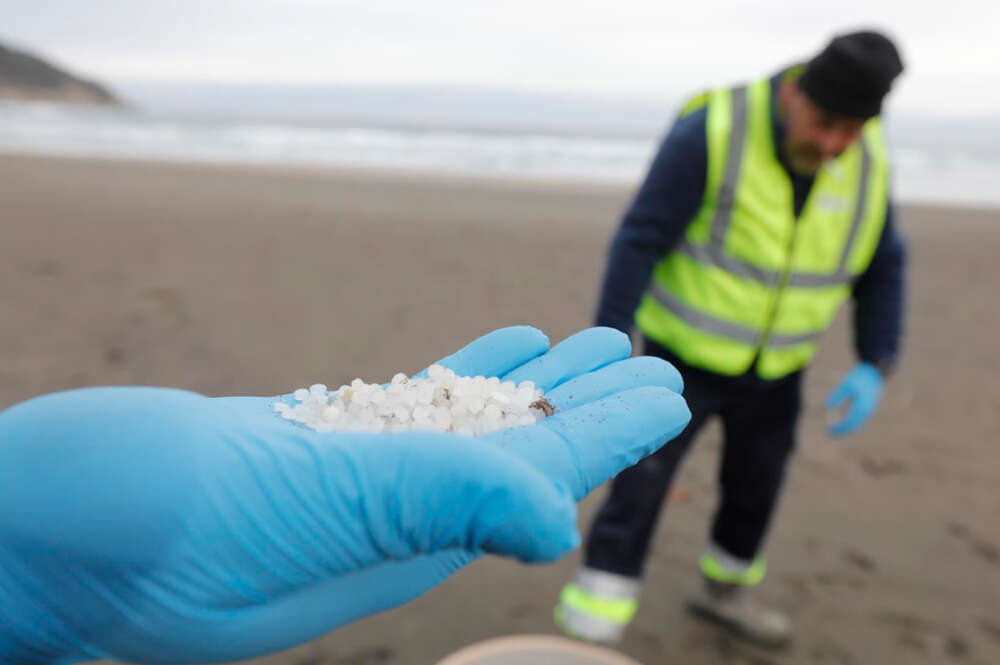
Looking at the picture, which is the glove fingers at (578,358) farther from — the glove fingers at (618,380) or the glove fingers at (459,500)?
the glove fingers at (459,500)

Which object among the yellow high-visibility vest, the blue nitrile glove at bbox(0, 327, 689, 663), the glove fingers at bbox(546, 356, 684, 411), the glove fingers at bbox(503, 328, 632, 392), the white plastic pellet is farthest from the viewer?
the yellow high-visibility vest

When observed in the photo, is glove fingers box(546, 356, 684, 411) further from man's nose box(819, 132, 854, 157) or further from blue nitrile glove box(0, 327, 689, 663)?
man's nose box(819, 132, 854, 157)

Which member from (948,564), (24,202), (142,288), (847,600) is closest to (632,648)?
(847,600)

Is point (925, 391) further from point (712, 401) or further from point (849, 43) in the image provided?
point (849, 43)

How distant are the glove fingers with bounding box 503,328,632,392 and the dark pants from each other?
0.65 metres

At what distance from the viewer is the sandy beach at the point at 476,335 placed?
240 cm

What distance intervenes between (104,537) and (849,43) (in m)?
1.87

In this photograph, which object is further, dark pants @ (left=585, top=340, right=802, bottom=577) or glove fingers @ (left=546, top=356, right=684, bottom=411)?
dark pants @ (left=585, top=340, right=802, bottom=577)

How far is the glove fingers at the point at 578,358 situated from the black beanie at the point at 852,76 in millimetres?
838

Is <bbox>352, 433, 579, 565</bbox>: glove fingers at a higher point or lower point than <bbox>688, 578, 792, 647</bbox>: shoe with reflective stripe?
higher

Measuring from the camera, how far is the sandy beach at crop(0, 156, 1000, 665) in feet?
7.87

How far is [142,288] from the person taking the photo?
17.6ft

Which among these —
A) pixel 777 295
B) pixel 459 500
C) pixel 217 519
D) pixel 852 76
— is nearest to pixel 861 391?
pixel 777 295

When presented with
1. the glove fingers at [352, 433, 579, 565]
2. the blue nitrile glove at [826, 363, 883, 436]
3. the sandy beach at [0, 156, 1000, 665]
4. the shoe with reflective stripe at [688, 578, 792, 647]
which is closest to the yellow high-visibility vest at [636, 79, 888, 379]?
the blue nitrile glove at [826, 363, 883, 436]
